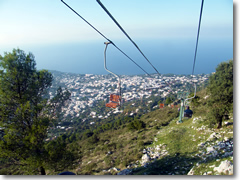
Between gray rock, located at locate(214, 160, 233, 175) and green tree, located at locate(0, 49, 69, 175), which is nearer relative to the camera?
gray rock, located at locate(214, 160, 233, 175)

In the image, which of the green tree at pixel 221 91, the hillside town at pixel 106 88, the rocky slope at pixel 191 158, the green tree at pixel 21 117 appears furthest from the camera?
the hillside town at pixel 106 88

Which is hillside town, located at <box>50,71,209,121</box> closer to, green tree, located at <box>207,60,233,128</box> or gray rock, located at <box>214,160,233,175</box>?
green tree, located at <box>207,60,233,128</box>

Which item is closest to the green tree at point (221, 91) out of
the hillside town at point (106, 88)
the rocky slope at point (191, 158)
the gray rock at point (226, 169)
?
the rocky slope at point (191, 158)

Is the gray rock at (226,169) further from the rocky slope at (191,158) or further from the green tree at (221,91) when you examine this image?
the green tree at (221,91)

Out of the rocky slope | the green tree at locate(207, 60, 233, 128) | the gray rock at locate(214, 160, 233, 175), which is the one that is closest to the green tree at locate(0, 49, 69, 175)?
the rocky slope

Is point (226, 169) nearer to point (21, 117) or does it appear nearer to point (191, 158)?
point (191, 158)

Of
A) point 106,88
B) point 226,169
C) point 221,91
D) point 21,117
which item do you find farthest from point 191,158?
point 106,88

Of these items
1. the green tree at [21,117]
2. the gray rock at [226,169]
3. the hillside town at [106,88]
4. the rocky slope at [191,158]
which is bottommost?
the rocky slope at [191,158]
